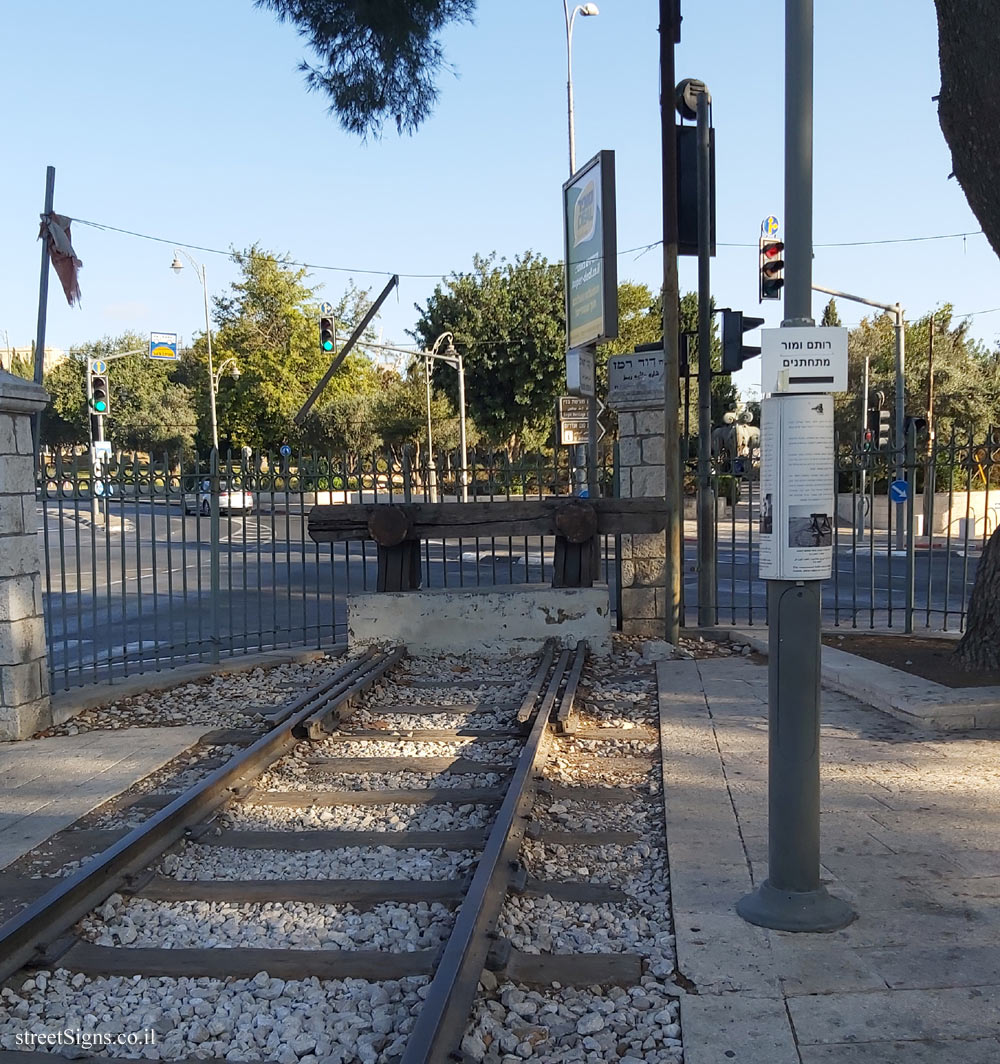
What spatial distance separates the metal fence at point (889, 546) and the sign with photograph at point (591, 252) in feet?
8.27

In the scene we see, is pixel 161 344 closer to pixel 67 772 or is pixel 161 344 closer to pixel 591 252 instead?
pixel 591 252

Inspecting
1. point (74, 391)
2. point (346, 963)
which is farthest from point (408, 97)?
point (74, 391)

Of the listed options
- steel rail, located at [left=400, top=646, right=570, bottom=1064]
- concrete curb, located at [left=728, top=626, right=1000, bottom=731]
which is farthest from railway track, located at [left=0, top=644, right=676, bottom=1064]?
concrete curb, located at [left=728, top=626, right=1000, bottom=731]

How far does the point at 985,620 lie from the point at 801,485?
16.5ft

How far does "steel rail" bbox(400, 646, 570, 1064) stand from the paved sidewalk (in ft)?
2.28

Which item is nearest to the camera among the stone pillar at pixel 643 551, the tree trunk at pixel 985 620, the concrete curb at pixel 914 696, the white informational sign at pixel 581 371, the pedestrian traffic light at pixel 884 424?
the concrete curb at pixel 914 696

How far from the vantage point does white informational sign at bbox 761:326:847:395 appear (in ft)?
13.2

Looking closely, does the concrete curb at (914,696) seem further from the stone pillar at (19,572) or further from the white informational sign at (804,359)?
the stone pillar at (19,572)

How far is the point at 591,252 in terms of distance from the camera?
1338cm

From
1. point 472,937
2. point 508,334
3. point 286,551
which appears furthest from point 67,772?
point 508,334

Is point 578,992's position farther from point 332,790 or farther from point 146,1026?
point 332,790

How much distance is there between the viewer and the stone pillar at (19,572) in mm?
7668

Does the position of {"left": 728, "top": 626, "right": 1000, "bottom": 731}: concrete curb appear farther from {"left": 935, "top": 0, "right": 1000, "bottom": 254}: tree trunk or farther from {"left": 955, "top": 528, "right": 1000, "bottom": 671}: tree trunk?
{"left": 935, "top": 0, "right": 1000, "bottom": 254}: tree trunk

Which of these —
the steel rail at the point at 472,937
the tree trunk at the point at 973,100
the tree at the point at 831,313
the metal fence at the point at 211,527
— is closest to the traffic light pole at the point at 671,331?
the metal fence at the point at 211,527
